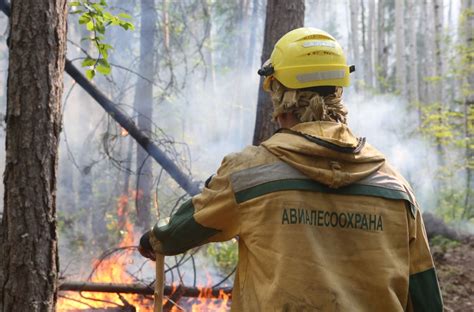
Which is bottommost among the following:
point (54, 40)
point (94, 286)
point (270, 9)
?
point (94, 286)

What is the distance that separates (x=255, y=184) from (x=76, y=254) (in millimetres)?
12202

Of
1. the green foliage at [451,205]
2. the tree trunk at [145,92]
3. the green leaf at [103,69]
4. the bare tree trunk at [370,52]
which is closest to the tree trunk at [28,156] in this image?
the green leaf at [103,69]

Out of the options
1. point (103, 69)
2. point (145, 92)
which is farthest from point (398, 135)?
point (103, 69)

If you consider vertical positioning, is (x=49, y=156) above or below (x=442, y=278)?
above

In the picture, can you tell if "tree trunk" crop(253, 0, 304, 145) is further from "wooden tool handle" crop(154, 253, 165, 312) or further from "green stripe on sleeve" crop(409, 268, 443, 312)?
"green stripe on sleeve" crop(409, 268, 443, 312)

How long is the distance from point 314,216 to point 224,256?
8.59 meters

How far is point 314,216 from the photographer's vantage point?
2.04m

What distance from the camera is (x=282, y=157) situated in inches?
82.4

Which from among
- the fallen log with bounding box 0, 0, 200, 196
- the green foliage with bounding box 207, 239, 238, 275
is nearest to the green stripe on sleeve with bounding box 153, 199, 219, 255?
the fallen log with bounding box 0, 0, 200, 196

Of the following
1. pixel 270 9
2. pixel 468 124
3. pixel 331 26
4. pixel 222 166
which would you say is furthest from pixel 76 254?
pixel 331 26

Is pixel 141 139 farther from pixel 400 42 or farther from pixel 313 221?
pixel 400 42

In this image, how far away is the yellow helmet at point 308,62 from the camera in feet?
7.38

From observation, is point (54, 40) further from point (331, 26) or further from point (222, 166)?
point (331, 26)

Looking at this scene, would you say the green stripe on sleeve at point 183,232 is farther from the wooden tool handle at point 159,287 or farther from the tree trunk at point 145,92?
the tree trunk at point 145,92
